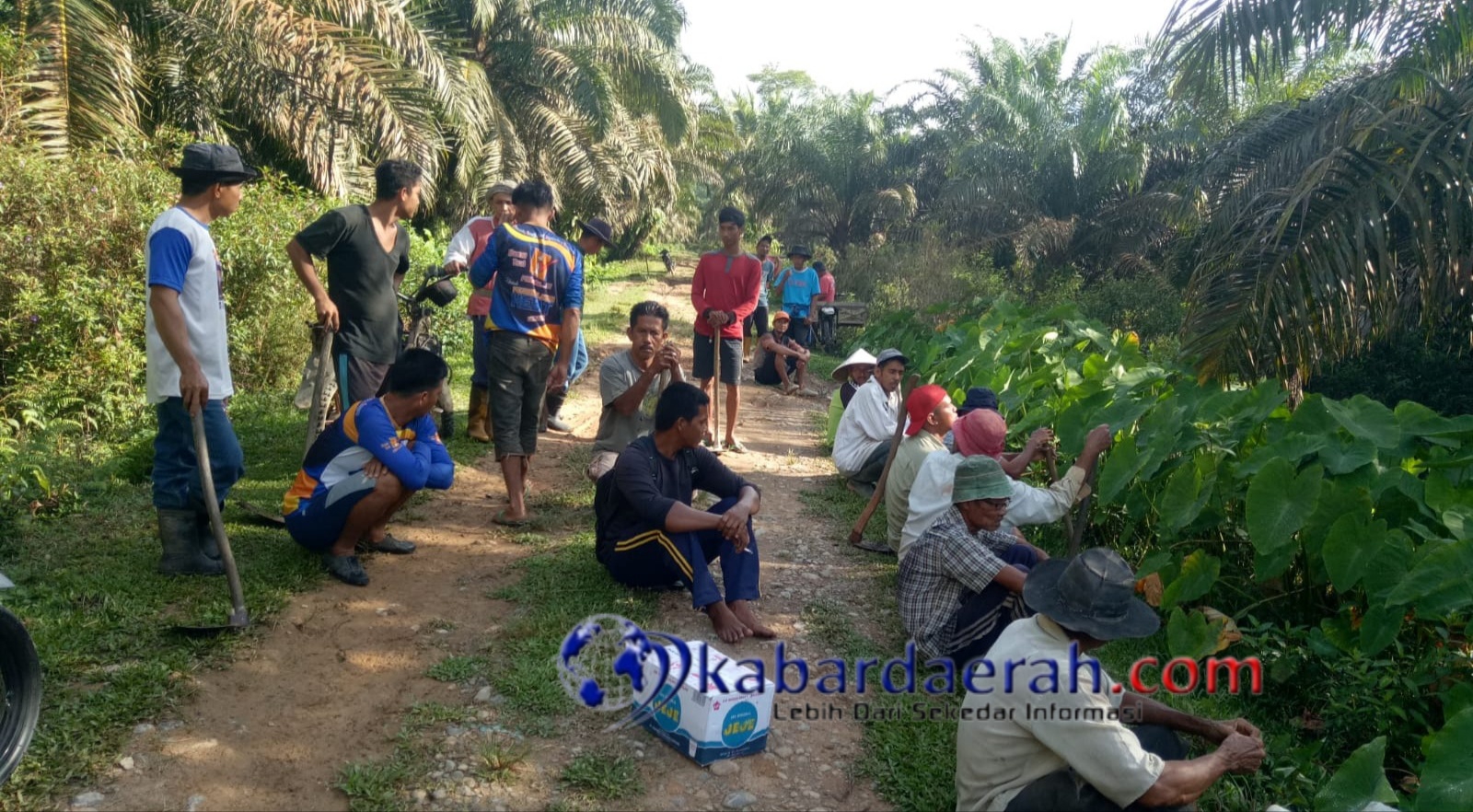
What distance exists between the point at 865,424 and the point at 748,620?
2.76 m

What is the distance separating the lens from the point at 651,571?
4754 mm

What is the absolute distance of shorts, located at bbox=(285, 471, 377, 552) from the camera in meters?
4.64

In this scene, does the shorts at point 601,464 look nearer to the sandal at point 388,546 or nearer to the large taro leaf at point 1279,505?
the sandal at point 388,546

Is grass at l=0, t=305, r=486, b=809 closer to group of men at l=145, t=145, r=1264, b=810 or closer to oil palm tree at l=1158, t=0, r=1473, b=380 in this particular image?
group of men at l=145, t=145, r=1264, b=810

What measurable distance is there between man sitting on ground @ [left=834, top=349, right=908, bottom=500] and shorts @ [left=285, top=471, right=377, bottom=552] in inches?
136

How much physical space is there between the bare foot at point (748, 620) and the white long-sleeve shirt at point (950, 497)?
0.70 metres

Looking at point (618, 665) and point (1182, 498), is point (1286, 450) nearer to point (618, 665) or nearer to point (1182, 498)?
point (1182, 498)

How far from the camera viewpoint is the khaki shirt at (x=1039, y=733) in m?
2.82

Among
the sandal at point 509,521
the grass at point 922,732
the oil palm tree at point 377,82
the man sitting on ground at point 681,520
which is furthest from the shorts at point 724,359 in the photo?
the oil palm tree at point 377,82


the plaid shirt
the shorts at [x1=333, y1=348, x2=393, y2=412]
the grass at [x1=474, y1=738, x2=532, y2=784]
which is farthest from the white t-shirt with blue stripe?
the plaid shirt

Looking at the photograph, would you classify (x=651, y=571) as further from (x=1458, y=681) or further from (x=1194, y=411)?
(x=1458, y=681)

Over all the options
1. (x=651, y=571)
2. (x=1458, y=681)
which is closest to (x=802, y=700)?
(x=651, y=571)

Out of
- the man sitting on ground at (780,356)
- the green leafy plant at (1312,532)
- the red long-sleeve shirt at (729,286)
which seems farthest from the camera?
the man sitting on ground at (780,356)

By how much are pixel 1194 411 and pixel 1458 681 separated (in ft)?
5.86
